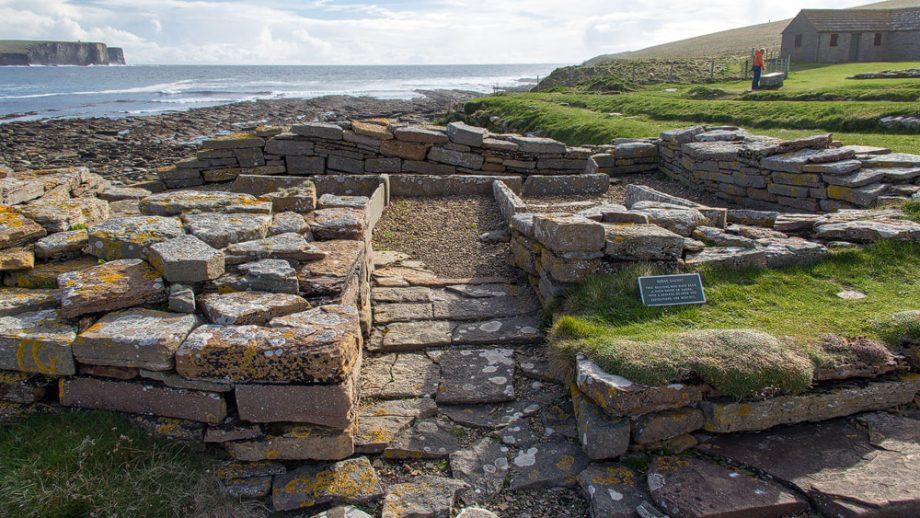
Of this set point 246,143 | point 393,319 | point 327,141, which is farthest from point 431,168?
point 393,319

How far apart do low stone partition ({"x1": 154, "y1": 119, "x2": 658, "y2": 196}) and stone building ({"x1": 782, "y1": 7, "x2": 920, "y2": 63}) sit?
36743 mm

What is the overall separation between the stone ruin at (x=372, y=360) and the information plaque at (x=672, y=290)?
47 cm

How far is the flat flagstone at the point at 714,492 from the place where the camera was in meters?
3.39

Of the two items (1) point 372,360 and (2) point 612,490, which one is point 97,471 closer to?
(1) point 372,360

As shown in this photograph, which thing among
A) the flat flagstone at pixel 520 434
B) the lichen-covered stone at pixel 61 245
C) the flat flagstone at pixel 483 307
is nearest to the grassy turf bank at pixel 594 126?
the flat flagstone at pixel 483 307

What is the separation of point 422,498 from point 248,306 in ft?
5.54

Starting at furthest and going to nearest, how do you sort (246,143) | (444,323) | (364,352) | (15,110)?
1. (15,110)
2. (246,143)
3. (444,323)
4. (364,352)

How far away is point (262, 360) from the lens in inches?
144

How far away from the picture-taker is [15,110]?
48188 millimetres

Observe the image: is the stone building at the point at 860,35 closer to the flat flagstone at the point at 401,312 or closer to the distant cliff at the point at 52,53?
the flat flagstone at the point at 401,312

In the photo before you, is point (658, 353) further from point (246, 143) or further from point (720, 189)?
point (246, 143)

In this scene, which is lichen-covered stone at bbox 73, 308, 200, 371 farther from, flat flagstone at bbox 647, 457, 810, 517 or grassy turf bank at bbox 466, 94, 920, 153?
grassy turf bank at bbox 466, 94, 920, 153

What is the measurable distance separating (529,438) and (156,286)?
276 centimetres

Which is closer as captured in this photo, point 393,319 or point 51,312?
point 51,312
